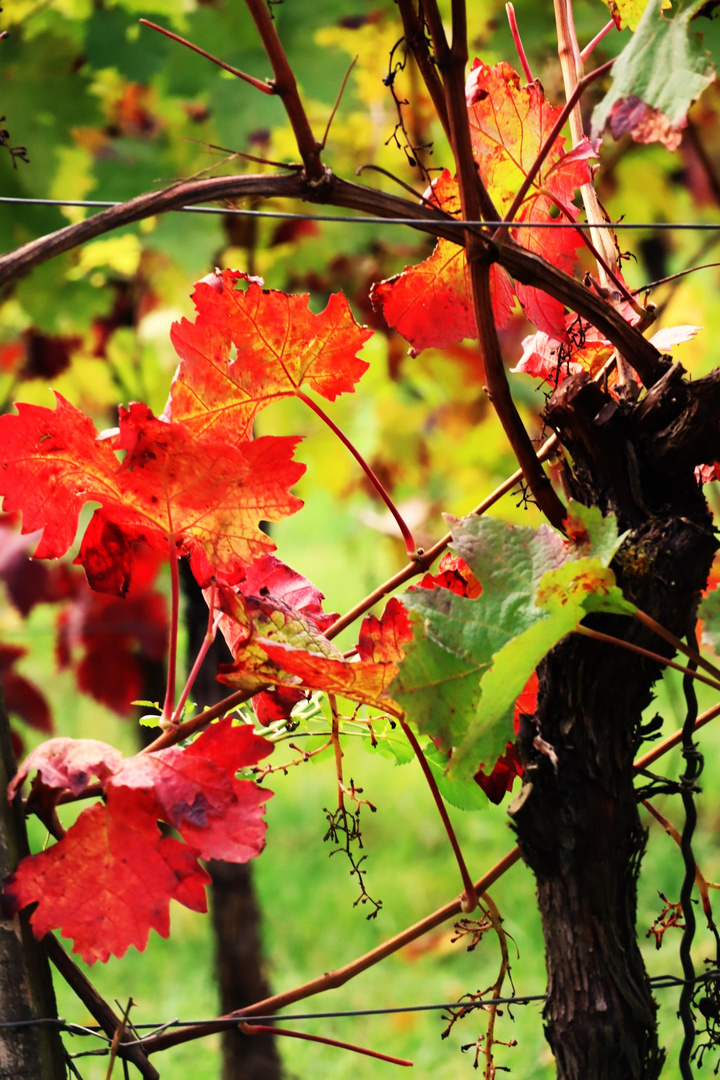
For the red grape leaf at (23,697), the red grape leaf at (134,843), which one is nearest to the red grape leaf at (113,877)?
the red grape leaf at (134,843)

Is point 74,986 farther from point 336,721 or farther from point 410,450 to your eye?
point 410,450

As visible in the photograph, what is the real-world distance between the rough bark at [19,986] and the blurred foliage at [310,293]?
65cm

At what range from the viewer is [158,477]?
440 mm

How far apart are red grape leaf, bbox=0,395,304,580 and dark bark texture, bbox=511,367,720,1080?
0.45 feet

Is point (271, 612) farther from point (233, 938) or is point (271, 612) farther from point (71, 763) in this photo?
point (233, 938)

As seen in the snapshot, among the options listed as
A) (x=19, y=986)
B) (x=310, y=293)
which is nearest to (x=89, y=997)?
(x=19, y=986)

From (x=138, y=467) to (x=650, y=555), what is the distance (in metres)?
0.23

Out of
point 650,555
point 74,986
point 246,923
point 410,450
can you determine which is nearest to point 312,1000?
point 246,923

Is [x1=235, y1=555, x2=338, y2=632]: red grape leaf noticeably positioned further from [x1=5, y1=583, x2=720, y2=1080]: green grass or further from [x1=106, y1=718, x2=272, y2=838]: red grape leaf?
[x1=5, y1=583, x2=720, y2=1080]: green grass

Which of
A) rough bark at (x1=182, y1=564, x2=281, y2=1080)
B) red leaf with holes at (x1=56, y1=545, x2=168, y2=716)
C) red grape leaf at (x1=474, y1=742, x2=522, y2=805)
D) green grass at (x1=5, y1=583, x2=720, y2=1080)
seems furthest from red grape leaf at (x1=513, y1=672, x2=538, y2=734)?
red leaf with holes at (x1=56, y1=545, x2=168, y2=716)

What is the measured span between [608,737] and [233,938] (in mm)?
992

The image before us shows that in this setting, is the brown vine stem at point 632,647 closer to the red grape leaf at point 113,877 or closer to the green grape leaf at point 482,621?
the green grape leaf at point 482,621

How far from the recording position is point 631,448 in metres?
0.44

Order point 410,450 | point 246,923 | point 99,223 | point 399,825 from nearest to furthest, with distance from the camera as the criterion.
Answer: point 99,223 < point 246,923 < point 410,450 < point 399,825
